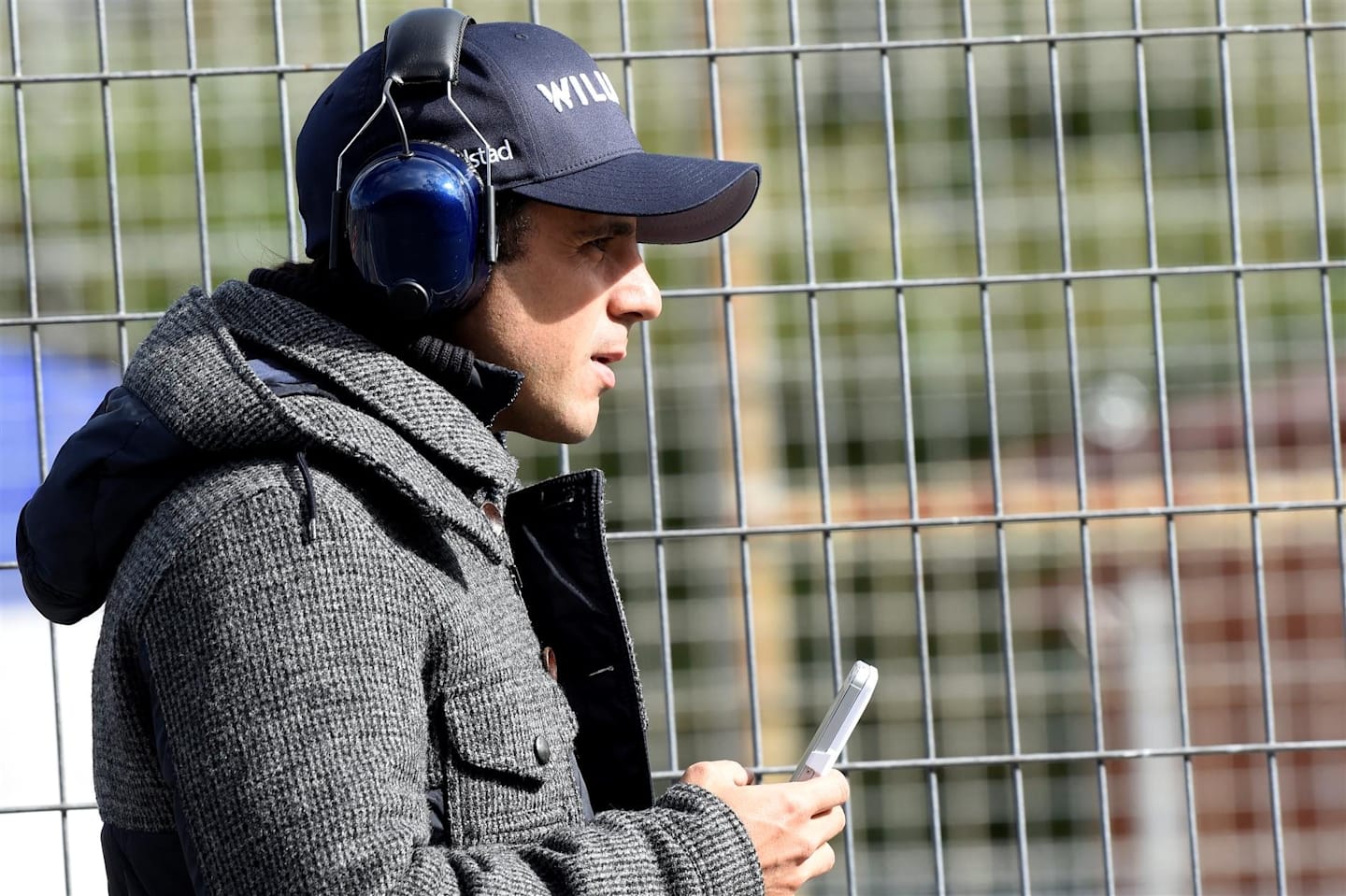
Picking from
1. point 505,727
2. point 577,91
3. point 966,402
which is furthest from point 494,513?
point 966,402

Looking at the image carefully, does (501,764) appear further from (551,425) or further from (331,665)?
(551,425)

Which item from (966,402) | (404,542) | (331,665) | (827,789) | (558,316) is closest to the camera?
(331,665)

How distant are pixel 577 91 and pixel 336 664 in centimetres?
66

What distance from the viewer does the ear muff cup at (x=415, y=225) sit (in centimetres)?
144

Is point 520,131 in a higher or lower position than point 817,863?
higher

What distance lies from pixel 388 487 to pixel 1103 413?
11.1 ft

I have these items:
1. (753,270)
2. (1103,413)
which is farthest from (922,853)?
(753,270)

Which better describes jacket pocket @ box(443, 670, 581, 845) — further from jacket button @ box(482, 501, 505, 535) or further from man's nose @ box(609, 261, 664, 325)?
man's nose @ box(609, 261, 664, 325)

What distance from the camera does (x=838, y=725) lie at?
1.55m

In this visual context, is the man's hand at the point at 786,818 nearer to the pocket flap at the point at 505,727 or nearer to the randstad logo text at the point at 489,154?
the pocket flap at the point at 505,727

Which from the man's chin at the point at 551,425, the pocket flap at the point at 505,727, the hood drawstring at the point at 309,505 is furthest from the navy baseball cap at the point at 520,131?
the pocket flap at the point at 505,727

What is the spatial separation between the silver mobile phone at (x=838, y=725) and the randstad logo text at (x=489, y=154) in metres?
0.62

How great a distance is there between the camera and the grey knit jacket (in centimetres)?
121

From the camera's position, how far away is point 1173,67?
4340 mm
